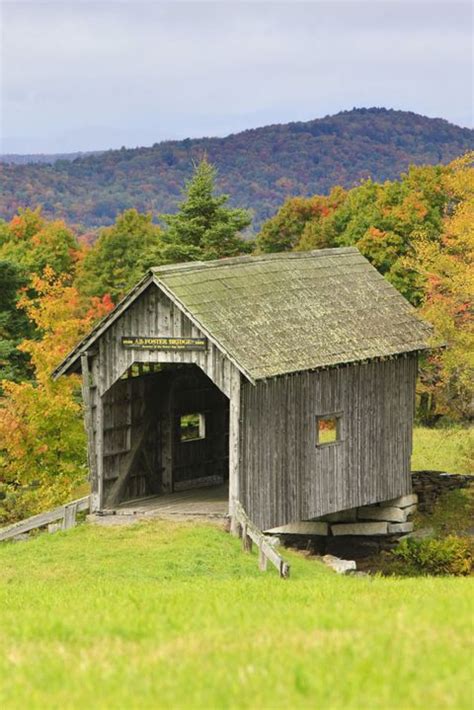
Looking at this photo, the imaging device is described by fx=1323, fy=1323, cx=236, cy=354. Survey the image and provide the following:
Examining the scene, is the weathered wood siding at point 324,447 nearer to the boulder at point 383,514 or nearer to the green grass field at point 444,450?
the boulder at point 383,514

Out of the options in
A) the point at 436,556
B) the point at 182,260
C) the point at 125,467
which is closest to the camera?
the point at 125,467

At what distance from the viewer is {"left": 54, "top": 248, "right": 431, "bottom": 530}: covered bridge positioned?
2820 cm

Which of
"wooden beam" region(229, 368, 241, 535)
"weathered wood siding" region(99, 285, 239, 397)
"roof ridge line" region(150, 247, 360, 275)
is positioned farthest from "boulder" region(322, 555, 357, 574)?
"roof ridge line" region(150, 247, 360, 275)

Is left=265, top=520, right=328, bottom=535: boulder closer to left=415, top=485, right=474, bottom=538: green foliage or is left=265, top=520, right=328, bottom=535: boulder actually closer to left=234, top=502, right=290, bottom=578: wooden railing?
left=415, top=485, right=474, bottom=538: green foliage

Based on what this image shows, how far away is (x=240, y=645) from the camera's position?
1251 cm

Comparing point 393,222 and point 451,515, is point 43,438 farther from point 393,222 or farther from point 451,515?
point 393,222

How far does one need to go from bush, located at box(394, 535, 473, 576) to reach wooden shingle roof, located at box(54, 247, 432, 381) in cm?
518

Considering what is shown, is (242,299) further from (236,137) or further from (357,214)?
(236,137)

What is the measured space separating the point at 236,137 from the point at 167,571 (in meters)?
159

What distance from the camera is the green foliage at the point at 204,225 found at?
62406 mm

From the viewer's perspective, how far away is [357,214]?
2694 inches

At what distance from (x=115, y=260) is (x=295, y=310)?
46.4 metres

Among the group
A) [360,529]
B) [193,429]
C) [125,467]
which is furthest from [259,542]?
[193,429]

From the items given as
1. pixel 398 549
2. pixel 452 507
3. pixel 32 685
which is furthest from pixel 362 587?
pixel 452 507
